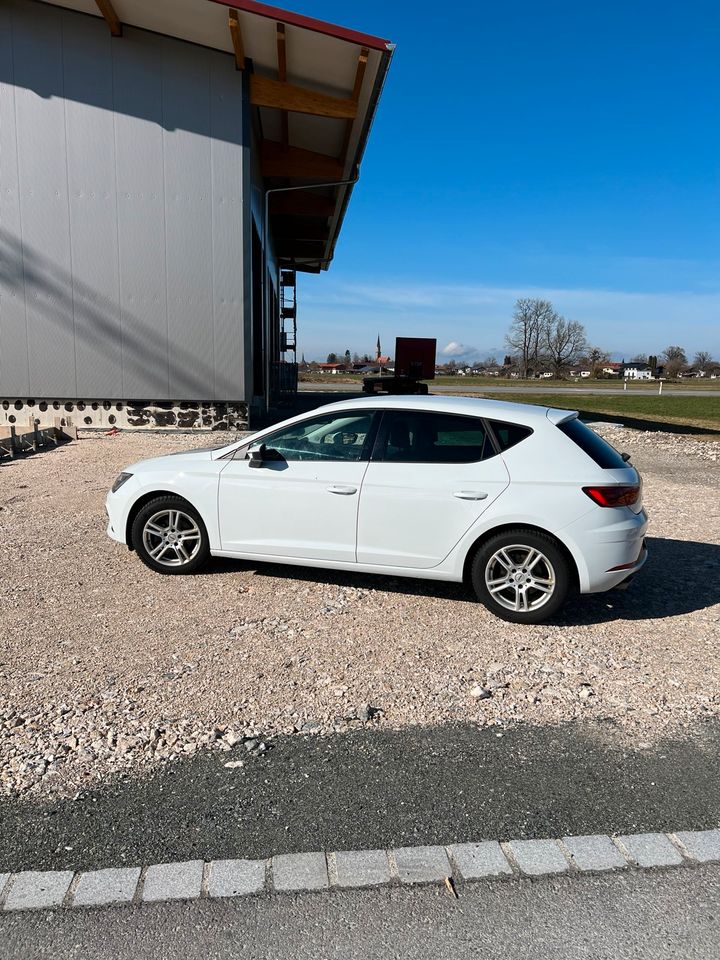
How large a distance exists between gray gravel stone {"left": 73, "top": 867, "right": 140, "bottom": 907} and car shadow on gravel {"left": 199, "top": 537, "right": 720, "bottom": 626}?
10.9ft

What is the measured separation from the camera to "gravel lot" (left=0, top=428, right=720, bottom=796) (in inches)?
140

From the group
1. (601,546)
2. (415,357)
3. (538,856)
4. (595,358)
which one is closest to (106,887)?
(538,856)

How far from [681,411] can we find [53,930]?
96.8 feet

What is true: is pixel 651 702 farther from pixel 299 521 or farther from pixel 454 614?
pixel 299 521

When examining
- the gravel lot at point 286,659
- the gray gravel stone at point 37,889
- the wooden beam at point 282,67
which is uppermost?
the wooden beam at point 282,67

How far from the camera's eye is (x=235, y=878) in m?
2.52

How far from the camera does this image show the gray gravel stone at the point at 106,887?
7.93ft

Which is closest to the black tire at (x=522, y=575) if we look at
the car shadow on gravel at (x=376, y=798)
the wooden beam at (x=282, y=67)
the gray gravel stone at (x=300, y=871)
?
the car shadow on gravel at (x=376, y=798)

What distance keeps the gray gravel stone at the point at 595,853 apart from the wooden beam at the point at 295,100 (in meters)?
15.9

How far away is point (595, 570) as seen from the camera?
15.6ft

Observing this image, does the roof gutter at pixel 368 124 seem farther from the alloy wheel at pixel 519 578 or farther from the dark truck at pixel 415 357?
the alloy wheel at pixel 519 578

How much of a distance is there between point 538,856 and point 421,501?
270 cm

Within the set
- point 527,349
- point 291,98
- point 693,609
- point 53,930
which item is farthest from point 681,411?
point 527,349

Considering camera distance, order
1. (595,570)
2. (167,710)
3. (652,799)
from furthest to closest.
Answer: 1. (595,570)
2. (167,710)
3. (652,799)
